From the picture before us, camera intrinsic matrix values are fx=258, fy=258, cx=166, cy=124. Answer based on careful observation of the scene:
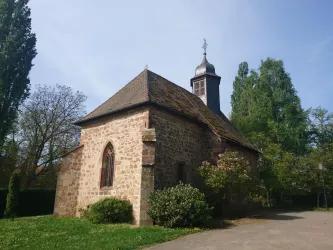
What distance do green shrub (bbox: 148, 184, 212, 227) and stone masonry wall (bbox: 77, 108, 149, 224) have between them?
114 centimetres

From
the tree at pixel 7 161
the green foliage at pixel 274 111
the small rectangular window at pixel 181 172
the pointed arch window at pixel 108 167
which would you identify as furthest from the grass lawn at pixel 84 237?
the green foliage at pixel 274 111

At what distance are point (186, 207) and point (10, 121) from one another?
14507mm

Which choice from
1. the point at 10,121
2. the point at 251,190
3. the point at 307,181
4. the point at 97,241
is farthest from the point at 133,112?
the point at 307,181

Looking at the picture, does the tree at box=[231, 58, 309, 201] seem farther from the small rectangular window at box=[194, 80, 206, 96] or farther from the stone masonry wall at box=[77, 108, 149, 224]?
the stone masonry wall at box=[77, 108, 149, 224]

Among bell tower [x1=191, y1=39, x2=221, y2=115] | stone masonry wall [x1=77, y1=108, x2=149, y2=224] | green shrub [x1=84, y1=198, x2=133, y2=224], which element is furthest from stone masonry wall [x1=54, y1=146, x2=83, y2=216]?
bell tower [x1=191, y1=39, x2=221, y2=115]

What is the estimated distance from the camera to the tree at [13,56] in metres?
17.6

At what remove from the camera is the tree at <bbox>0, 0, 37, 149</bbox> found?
17609 mm

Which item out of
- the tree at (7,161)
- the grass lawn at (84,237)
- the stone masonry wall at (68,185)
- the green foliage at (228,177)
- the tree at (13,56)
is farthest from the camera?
the tree at (7,161)

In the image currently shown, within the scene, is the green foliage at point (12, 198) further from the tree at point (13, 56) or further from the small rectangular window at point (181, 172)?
the small rectangular window at point (181, 172)

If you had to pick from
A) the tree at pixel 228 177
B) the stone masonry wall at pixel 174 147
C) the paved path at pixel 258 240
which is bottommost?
the paved path at pixel 258 240

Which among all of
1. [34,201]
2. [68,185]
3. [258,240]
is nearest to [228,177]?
[258,240]

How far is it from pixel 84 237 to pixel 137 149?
185 inches

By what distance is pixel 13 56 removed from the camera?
18.0 metres

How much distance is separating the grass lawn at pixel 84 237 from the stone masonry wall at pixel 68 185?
130 inches
